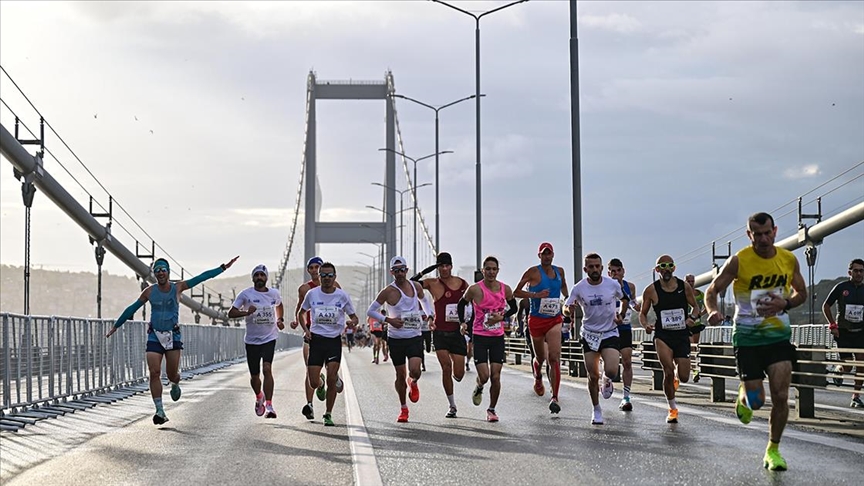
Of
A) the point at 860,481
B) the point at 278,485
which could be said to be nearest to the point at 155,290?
the point at 278,485

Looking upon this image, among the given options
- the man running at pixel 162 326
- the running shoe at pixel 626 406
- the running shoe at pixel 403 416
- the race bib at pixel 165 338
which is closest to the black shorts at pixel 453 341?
the running shoe at pixel 403 416

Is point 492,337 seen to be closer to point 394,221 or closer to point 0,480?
point 0,480

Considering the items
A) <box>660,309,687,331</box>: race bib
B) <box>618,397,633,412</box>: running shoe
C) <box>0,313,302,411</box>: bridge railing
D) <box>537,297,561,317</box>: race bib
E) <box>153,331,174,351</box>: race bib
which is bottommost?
<box>618,397,633,412</box>: running shoe

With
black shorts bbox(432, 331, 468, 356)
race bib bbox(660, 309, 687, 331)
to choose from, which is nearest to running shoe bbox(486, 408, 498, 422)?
black shorts bbox(432, 331, 468, 356)

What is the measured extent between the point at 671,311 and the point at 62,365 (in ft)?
28.4

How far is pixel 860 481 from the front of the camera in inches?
343

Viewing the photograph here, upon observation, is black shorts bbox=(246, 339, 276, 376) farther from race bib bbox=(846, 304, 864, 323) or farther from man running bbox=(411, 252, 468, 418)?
race bib bbox=(846, 304, 864, 323)

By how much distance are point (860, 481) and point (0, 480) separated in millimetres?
5839

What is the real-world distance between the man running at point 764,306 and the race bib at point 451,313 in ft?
18.4

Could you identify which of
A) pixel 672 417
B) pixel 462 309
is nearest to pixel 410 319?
pixel 462 309

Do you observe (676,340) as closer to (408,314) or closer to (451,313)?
(451,313)

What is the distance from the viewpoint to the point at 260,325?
1526cm

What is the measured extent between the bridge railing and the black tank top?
7.51 m

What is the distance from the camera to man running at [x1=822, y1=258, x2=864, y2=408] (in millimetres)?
18297
